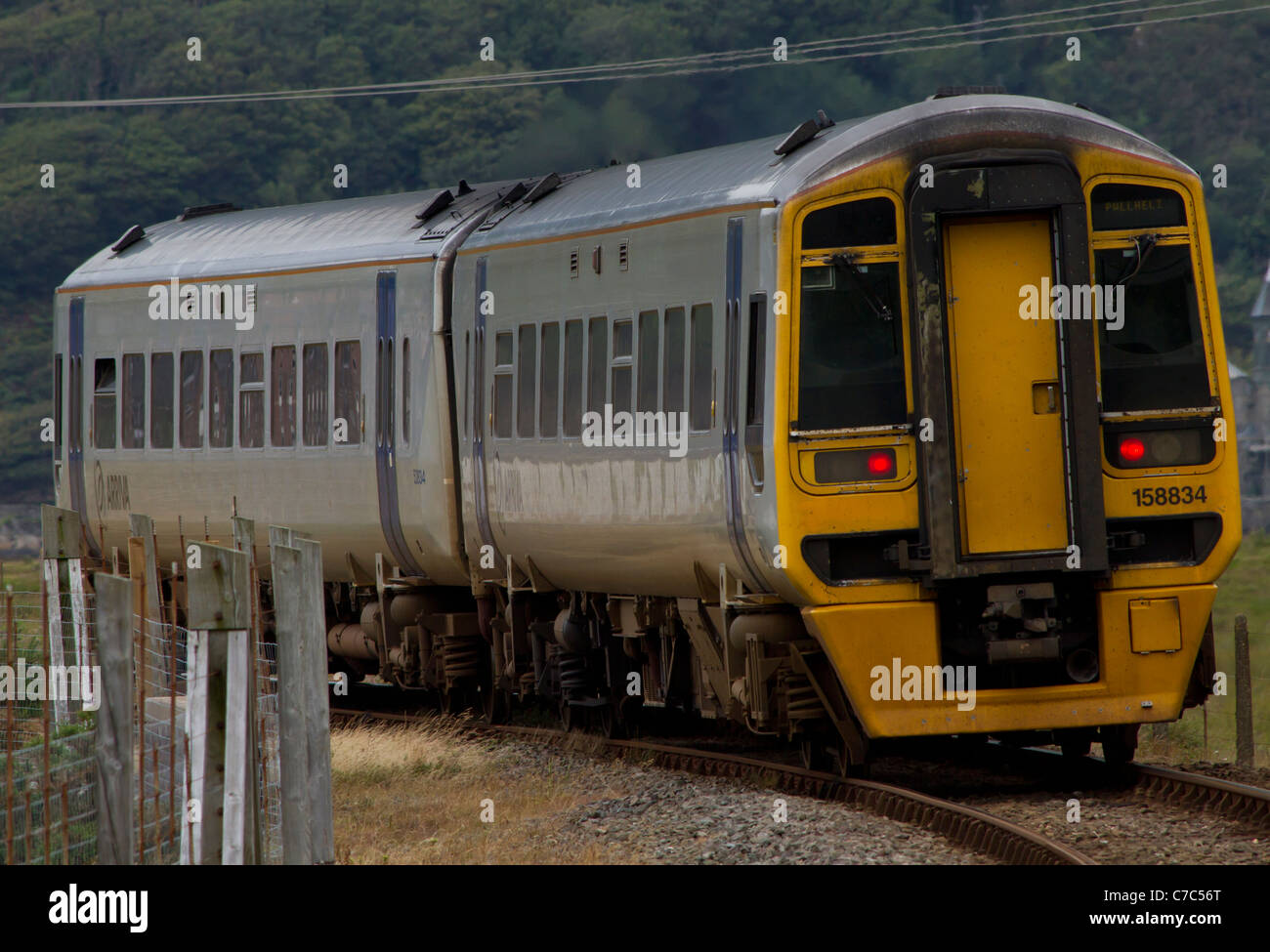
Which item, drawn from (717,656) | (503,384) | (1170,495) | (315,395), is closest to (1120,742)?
(1170,495)

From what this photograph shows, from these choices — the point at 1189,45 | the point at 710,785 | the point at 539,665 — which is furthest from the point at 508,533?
the point at 1189,45

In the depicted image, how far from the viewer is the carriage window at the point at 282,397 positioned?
18.3 m

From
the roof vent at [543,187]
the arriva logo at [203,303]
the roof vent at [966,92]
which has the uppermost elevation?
the roof vent at [543,187]

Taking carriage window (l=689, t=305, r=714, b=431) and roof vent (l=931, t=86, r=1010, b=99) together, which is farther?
carriage window (l=689, t=305, r=714, b=431)

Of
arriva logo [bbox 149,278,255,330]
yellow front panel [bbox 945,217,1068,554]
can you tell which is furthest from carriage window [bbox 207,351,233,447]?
yellow front panel [bbox 945,217,1068,554]

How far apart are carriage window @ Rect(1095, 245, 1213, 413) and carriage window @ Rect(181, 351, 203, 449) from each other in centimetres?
935

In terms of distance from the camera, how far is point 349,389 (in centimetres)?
1775

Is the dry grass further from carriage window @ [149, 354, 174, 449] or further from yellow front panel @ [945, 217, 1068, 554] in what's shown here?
carriage window @ [149, 354, 174, 449]

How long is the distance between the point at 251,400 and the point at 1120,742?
8.62 metres

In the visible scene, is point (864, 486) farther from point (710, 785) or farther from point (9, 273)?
point (9, 273)

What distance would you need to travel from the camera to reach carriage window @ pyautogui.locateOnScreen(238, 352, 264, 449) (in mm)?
18656

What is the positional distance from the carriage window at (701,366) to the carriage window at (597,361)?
1.33 m

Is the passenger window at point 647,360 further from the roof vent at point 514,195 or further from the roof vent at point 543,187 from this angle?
the roof vent at point 514,195

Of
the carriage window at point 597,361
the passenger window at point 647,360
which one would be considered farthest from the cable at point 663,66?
the passenger window at point 647,360
